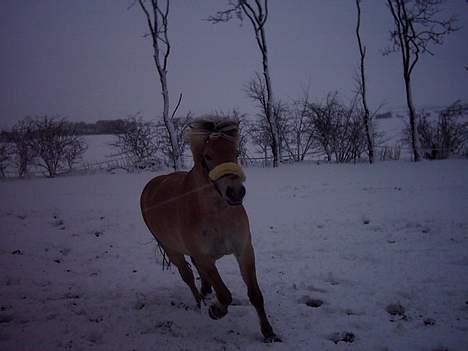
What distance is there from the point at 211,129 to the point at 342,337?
1991 mm

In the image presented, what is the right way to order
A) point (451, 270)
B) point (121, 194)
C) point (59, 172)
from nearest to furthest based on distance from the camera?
1. point (451, 270)
2. point (121, 194)
3. point (59, 172)

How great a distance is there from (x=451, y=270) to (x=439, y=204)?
9.49 feet

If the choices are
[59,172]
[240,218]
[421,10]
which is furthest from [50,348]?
[421,10]

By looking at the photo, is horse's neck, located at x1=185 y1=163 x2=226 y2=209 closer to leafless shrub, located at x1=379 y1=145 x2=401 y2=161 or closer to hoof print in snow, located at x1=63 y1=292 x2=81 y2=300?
hoof print in snow, located at x1=63 y1=292 x2=81 y2=300

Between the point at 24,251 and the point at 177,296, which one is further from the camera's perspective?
the point at 24,251

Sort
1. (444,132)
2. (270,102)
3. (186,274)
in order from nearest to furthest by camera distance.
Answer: (186,274)
(270,102)
(444,132)

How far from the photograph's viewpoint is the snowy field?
2.43m

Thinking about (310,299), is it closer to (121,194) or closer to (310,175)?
(121,194)

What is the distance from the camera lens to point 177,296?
11.1 ft

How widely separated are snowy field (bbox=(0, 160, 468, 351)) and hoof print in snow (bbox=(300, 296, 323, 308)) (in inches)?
0.4

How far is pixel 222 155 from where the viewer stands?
2.20m

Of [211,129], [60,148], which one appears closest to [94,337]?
[211,129]

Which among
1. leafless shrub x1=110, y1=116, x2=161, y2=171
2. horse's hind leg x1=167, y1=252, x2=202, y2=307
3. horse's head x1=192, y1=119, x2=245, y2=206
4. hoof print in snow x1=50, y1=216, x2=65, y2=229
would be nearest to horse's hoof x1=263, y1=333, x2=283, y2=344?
horse's hind leg x1=167, y1=252, x2=202, y2=307

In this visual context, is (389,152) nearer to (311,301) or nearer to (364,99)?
(364,99)
